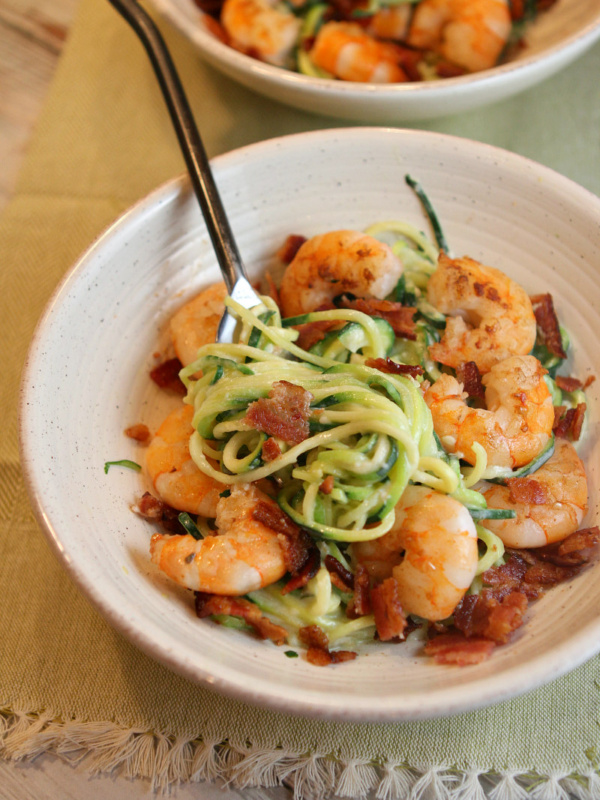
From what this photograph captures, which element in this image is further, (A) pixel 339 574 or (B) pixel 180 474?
(B) pixel 180 474

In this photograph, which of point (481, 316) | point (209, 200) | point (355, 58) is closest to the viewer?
point (481, 316)

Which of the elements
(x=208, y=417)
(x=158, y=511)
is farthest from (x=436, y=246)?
(x=158, y=511)

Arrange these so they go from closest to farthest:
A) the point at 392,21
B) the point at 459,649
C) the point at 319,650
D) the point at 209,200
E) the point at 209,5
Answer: the point at 459,649
the point at 319,650
the point at 209,200
the point at 392,21
the point at 209,5

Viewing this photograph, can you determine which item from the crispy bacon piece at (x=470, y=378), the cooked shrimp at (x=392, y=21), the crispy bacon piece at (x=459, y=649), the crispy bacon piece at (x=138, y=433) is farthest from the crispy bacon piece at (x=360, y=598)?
the cooked shrimp at (x=392, y=21)

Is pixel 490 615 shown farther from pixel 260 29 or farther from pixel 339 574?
pixel 260 29

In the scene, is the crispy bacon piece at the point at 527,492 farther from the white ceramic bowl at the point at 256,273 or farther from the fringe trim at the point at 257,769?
the fringe trim at the point at 257,769

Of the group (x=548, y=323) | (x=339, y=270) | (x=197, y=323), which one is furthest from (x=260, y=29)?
(x=548, y=323)
